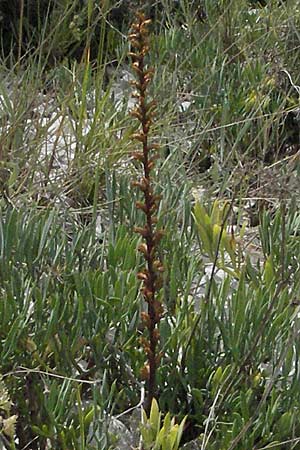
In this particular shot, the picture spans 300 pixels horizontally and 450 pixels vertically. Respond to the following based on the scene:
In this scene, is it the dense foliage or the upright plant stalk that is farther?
the dense foliage

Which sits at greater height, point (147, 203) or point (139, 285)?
point (147, 203)

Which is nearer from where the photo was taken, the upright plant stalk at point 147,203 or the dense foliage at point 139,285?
the upright plant stalk at point 147,203

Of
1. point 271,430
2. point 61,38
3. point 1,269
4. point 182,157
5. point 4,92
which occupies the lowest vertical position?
point 271,430

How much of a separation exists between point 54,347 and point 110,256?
0.29m

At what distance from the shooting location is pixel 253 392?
1621 mm

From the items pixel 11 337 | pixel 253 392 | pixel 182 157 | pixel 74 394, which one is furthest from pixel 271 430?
pixel 182 157

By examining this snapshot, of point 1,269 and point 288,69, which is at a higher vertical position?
point 288,69

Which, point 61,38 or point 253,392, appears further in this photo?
point 61,38

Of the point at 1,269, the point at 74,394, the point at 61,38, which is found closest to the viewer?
the point at 74,394

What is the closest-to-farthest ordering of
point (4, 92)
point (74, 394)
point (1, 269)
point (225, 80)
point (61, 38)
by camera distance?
point (74, 394), point (1, 269), point (4, 92), point (225, 80), point (61, 38)

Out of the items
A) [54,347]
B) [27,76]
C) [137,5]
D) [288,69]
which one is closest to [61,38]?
[137,5]

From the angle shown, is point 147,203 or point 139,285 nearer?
point 147,203

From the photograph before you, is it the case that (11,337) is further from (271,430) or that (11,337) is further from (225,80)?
A: (225,80)

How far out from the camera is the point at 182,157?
279 centimetres
